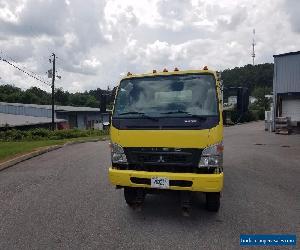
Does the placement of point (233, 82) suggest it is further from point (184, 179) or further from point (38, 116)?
point (184, 179)

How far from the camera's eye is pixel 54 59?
4444 cm

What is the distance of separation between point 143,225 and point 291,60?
82.6 feet

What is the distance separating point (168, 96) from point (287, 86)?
79.2 ft

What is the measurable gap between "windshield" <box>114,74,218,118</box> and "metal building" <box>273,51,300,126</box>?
2341 cm

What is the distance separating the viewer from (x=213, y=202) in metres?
6.82

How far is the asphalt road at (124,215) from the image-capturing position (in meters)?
5.65

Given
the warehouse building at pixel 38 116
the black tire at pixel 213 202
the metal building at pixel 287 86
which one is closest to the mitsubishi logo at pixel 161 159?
the black tire at pixel 213 202

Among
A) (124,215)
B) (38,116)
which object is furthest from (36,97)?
(124,215)

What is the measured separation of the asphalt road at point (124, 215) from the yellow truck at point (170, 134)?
0.55 m

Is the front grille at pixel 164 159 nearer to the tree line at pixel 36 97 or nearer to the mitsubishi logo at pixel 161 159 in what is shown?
the mitsubishi logo at pixel 161 159

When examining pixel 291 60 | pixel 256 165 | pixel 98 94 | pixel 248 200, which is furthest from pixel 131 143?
pixel 291 60

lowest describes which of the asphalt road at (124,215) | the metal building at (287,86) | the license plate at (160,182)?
the asphalt road at (124,215)

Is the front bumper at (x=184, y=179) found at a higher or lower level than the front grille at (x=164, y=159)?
lower

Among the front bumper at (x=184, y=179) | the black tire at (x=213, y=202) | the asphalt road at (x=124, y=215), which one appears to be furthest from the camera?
the black tire at (x=213, y=202)
